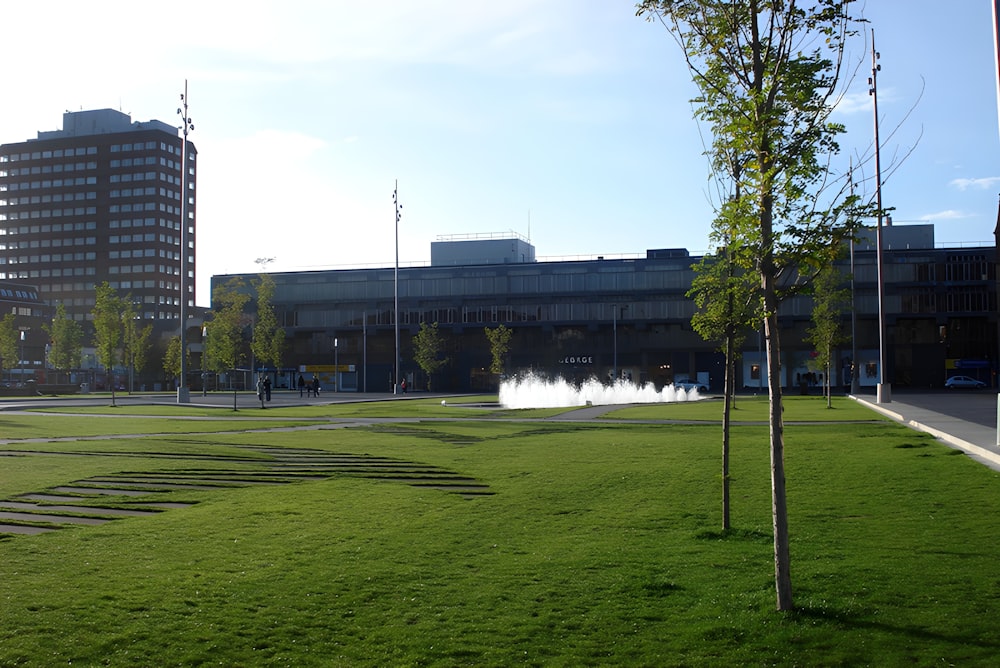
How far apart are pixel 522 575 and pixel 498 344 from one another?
86558 millimetres

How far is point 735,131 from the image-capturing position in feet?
26.1

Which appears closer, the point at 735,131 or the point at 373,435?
the point at 735,131

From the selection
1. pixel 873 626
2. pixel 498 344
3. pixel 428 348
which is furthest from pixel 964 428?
pixel 428 348

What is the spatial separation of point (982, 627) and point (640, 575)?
313 centimetres

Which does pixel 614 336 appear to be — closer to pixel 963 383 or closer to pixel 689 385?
pixel 689 385

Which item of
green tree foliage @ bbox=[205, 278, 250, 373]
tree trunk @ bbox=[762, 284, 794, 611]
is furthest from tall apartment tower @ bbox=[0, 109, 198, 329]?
tree trunk @ bbox=[762, 284, 794, 611]

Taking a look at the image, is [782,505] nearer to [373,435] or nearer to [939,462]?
[939,462]

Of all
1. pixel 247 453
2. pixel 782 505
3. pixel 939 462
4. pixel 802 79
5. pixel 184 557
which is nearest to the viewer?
pixel 782 505

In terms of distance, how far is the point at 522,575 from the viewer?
920 centimetres

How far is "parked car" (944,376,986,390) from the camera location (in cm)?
8550

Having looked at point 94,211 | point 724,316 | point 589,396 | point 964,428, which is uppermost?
point 94,211

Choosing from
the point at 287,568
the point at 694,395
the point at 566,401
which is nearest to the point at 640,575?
the point at 287,568

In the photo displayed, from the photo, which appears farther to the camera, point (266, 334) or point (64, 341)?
point (266, 334)

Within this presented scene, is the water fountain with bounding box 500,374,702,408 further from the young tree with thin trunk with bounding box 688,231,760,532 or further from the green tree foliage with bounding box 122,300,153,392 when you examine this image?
the young tree with thin trunk with bounding box 688,231,760,532
